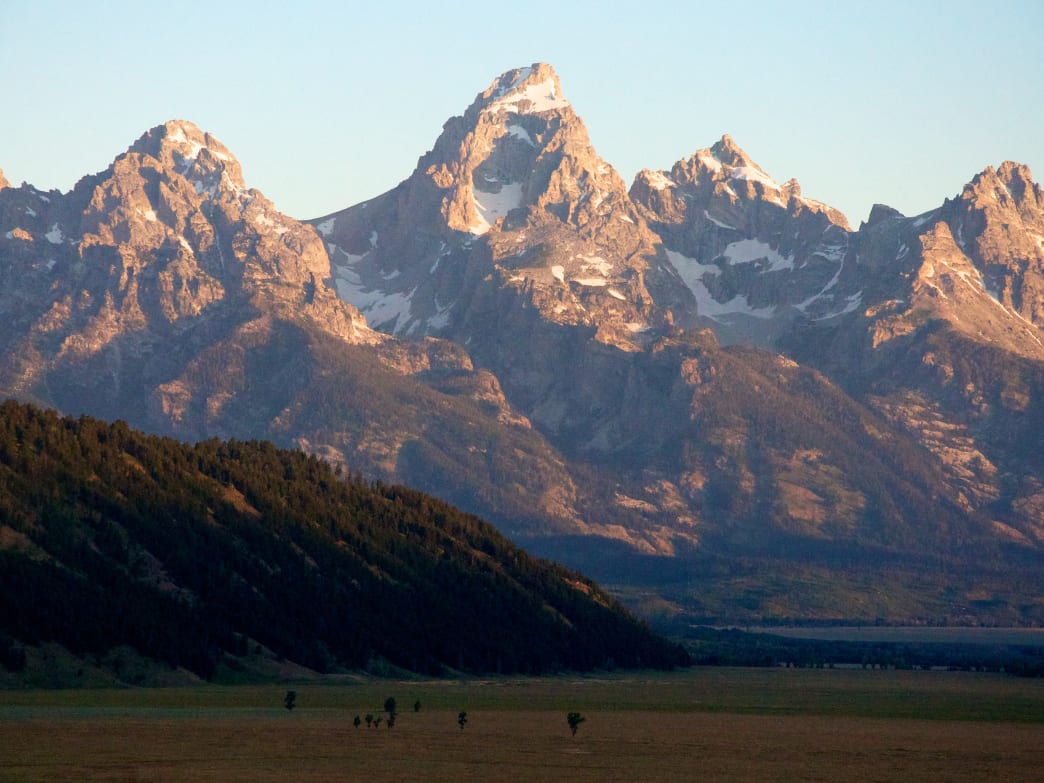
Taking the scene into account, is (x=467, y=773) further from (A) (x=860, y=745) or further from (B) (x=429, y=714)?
(B) (x=429, y=714)

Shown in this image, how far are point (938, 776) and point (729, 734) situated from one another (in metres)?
39.6

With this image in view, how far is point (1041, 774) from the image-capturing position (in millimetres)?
141000

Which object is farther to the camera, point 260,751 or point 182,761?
point 260,751

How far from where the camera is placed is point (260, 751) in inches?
5635

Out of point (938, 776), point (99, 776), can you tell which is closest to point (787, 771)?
point (938, 776)

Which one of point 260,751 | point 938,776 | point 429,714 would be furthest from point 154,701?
point 938,776

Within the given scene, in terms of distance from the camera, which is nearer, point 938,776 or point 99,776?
point 99,776

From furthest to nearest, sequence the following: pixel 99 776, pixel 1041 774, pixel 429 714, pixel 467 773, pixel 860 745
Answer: pixel 429 714 → pixel 860 745 → pixel 1041 774 → pixel 467 773 → pixel 99 776

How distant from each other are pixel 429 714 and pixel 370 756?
50.5m

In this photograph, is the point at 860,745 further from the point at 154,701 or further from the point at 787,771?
the point at 154,701

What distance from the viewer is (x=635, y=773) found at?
136m

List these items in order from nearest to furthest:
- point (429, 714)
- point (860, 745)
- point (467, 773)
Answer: point (467, 773)
point (860, 745)
point (429, 714)

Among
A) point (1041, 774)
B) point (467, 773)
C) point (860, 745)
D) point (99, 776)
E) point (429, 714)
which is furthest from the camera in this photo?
point (429, 714)

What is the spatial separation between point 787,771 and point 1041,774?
64.2 feet
